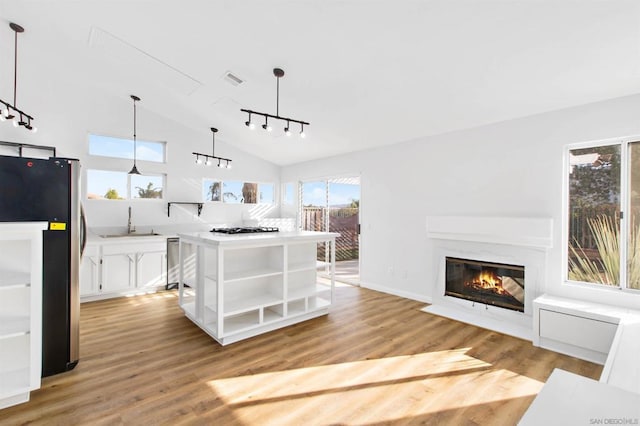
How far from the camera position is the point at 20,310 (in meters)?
2.35

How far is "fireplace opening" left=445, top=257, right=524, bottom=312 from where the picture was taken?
3.67 meters

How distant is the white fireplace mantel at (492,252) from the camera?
340 centimetres

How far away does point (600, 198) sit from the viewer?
3191 mm

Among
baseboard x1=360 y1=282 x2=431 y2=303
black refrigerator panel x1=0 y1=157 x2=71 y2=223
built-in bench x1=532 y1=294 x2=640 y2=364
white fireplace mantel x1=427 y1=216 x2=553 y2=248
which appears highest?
black refrigerator panel x1=0 y1=157 x2=71 y2=223

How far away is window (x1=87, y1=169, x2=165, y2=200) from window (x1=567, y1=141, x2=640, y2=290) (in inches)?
249

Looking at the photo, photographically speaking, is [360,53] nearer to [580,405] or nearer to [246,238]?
[246,238]

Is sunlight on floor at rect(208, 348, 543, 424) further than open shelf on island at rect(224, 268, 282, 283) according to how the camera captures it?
No

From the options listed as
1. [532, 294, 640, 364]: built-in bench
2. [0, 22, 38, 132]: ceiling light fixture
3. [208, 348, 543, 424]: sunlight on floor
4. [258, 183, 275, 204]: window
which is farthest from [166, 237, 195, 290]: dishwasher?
[532, 294, 640, 364]: built-in bench

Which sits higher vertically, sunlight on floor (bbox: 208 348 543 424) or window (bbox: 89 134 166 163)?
window (bbox: 89 134 166 163)

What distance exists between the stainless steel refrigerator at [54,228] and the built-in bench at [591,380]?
3.21m

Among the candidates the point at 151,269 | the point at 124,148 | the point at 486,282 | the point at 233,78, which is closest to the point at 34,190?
the point at 233,78

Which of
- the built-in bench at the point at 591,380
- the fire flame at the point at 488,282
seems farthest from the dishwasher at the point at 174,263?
the built-in bench at the point at 591,380

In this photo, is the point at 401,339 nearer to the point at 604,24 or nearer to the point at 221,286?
the point at 221,286

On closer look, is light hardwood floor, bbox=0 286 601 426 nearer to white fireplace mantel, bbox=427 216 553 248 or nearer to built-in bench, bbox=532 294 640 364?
built-in bench, bbox=532 294 640 364
